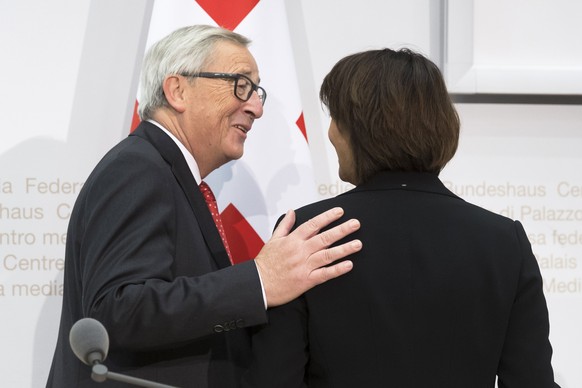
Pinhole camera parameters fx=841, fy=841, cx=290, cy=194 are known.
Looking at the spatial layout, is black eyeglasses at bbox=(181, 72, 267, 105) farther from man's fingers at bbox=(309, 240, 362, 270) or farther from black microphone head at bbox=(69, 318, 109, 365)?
black microphone head at bbox=(69, 318, 109, 365)

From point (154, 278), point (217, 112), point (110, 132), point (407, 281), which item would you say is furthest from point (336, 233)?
point (110, 132)

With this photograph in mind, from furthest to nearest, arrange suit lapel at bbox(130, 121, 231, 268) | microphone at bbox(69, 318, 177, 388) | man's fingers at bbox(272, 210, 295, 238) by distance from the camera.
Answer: suit lapel at bbox(130, 121, 231, 268) < man's fingers at bbox(272, 210, 295, 238) < microphone at bbox(69, 318, 177, 388)

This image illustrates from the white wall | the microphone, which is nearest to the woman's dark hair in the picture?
the microphone

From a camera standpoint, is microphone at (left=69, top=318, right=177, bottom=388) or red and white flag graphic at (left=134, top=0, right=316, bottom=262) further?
red and white flag graphic at (left=134, top=0, right=316, bottom=262)

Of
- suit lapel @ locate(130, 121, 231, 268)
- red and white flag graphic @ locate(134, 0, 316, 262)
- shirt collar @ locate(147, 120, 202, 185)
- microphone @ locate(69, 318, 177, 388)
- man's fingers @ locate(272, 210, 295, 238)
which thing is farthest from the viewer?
red and white flag graphic @ locate(134, 0, 316, 262)

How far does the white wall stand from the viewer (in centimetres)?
272

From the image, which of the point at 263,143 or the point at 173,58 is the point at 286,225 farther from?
the point at 263,143

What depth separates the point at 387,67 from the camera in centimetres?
155

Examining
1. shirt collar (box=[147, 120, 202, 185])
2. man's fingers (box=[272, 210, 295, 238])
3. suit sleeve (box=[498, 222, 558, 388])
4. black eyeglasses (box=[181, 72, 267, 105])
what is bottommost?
suit sleeve (box=[498, 222, 558, 388])

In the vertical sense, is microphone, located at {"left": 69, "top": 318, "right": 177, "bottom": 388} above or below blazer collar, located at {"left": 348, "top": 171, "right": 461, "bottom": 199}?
below

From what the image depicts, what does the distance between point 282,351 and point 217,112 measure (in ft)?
2.37

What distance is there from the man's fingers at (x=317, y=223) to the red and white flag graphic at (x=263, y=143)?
964mm

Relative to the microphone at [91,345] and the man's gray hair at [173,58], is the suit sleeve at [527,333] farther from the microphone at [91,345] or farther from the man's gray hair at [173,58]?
the man's gray hair at [173,58]

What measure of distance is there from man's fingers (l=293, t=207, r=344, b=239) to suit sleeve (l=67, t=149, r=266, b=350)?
0.14m
